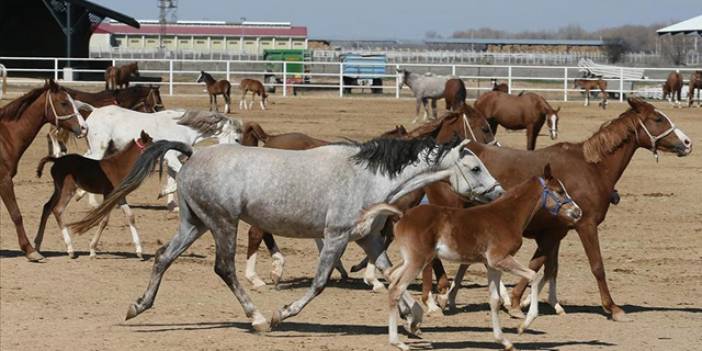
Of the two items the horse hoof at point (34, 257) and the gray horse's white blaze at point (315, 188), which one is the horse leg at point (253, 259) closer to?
the gray horse's white blaze at point (315, 188)

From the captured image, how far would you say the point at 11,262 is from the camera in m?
14.1

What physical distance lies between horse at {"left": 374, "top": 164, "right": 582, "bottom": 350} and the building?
93580mm

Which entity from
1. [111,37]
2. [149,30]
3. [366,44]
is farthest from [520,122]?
[366,44]

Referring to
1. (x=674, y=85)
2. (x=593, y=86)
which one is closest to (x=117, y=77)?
(x=593, y=86)

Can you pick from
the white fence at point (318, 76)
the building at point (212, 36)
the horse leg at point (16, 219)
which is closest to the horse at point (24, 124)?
the horse leg at point (16, 219)

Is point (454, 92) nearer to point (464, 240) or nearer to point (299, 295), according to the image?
point (299, 295)

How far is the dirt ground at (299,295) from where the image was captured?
10.3m

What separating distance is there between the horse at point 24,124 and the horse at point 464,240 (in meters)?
5.73

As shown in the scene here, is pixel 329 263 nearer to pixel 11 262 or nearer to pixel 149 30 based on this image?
pixel 11 262

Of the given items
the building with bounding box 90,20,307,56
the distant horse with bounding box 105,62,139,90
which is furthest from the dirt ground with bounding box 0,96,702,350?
the building with bounding box 90,20,307,56

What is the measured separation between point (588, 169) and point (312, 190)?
2.58 metres

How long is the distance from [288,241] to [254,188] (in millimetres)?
5694

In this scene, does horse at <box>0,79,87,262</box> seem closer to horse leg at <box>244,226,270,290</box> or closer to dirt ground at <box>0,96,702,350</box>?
dirt ground at <box>0,96,702,350</box>

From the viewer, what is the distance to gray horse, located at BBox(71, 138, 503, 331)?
33.2ft
